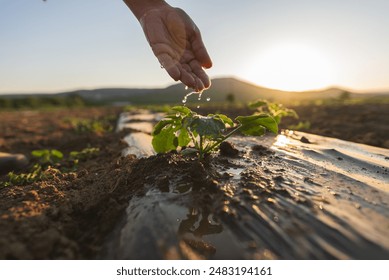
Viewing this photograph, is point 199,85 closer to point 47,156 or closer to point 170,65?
point 170,65

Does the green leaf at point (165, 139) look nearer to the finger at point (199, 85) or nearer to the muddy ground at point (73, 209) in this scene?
the muddy ground at point (73, 209)

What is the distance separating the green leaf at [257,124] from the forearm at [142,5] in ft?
4.89

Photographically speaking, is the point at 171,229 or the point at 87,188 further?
the point at 87,188

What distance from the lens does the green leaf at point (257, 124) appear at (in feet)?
7.32

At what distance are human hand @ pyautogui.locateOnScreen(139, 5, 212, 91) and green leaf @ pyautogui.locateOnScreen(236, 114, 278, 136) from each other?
0.50 meters

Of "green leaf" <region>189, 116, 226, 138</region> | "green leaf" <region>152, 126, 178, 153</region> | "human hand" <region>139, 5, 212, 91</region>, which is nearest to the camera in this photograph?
"green leaf" <region>189, 116, 226, 138</region>

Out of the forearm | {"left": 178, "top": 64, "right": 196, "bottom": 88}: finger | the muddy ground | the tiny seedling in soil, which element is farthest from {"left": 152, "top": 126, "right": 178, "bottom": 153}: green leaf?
the forearm

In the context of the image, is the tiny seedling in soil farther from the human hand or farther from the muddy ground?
the human hand

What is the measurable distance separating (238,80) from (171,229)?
6636 cm

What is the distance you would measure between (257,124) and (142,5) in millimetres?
1744

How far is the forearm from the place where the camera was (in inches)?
118

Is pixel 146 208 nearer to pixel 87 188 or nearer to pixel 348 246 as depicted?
pixel 87 188
